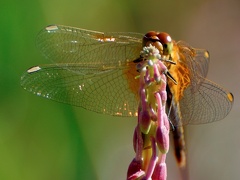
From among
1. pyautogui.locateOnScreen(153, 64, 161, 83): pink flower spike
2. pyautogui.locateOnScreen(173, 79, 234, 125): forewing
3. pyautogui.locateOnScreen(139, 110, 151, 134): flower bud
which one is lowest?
pyautogui.locateOnScreen(139, 110, 151, 134): flower bud

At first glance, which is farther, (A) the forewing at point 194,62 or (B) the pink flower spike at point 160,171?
(A) the forewing at point 194,62

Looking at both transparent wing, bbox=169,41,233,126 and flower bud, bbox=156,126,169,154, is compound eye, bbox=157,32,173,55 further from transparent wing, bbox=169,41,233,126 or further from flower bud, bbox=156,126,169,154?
flower bud, bbox=156,126,169,154

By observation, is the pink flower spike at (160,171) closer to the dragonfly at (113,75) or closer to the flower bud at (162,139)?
the flower bud at (162,139)

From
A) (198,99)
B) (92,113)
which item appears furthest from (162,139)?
(92,113)

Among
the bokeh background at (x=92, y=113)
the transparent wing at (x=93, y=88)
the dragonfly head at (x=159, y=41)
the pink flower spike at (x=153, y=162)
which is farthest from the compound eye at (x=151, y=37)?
the pink flower spike at (x=153, y=162)

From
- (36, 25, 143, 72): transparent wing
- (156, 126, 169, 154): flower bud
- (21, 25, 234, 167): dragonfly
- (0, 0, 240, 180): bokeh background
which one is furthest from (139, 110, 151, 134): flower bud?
(0, 0, 240, 180): bokeh background

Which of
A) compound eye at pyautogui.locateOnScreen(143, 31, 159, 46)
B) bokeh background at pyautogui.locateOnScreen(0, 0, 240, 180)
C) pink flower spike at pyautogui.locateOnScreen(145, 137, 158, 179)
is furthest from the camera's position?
bokeh background at pyautogui.locateOnScreen(0, 0, 240, 180)
